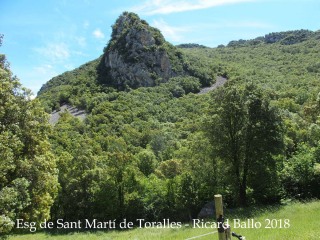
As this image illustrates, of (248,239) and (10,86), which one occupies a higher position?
(10,86)

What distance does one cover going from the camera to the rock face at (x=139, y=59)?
17412 cm

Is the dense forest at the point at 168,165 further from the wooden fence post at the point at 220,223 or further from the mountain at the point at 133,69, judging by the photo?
the mountain at the point at 133,69

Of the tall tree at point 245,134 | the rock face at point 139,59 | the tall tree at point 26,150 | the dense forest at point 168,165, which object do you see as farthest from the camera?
the rock face at point 139,59

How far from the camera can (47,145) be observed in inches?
762

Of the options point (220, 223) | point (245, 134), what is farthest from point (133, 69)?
point (220, 223)

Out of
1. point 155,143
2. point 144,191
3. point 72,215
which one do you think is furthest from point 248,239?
point 155,143

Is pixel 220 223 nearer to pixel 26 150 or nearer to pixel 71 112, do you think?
pixel 26 150

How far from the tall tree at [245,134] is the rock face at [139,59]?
459 ft

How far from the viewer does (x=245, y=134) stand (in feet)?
98.4

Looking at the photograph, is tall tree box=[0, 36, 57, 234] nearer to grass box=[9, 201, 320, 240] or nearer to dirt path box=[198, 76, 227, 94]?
grass box=[9, 201, 320, 240]

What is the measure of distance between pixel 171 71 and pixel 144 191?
488 ft

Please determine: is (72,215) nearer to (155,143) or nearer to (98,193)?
(98,193)

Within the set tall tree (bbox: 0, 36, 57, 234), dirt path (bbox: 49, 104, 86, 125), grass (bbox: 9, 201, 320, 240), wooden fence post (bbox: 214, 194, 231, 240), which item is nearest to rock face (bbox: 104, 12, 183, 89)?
dirt path (bbox: 49, 104, 86, 125)

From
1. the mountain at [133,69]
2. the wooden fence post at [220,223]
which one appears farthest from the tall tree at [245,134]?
the mountain at [133,69]
